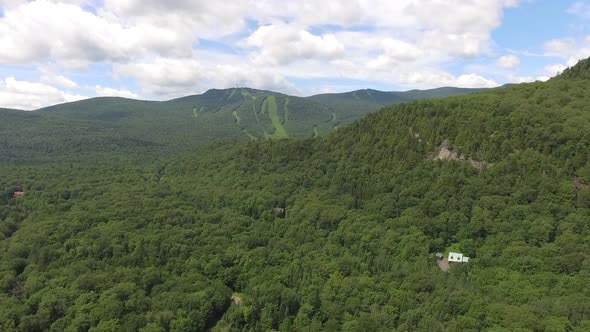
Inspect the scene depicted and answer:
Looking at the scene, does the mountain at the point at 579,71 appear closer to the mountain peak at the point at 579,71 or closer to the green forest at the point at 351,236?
the mountain peak at the point at 579,71

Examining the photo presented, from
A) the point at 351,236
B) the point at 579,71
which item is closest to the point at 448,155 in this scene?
the point at 351,236

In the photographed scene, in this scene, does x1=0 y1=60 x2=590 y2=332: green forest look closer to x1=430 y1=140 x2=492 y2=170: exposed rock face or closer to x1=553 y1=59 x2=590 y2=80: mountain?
x1=430 y1=140 x2=492 y2=170: exposed rock face

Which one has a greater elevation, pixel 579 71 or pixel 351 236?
pixel 579 71

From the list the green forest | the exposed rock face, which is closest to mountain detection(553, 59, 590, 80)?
the green forest

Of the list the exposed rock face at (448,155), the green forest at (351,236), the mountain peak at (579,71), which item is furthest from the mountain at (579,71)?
the exposed rock face at (448,155)

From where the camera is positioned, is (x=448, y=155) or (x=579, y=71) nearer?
(x=448, y=155)

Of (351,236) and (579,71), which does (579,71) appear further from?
(351,236)

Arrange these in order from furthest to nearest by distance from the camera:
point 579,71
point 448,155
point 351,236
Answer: point 579,71 → point 448,155 → point 351,236

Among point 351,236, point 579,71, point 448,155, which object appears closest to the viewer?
point 351,236

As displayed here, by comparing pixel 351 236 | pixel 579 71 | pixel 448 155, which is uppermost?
pixel 579 71
